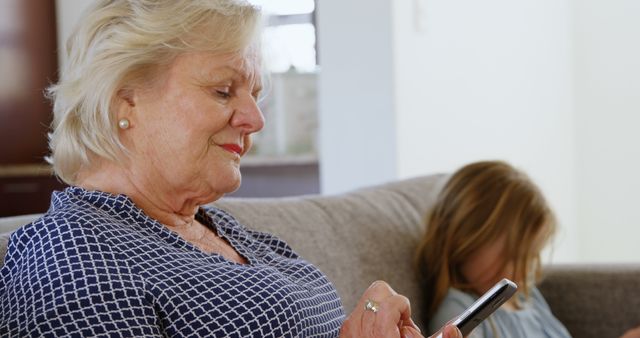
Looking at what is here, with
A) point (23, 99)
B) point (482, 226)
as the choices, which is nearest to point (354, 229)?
point (482, 226)

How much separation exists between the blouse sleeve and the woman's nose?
271 mm

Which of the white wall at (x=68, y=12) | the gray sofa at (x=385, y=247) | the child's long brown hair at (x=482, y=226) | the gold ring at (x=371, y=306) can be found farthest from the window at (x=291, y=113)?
the gold ring at (x=371, y=306)

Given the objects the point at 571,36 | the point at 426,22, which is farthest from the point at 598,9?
the point at 426,22

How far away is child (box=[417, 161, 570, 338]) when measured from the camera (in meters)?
2.04

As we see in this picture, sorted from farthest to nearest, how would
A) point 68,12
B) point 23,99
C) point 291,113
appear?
point 23,99 → point 68,12 → point 291,113

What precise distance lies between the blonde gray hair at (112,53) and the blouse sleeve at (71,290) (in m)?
0.16

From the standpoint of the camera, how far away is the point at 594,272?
2.29 metres

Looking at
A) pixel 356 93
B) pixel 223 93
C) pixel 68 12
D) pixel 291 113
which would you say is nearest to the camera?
pixel 223 93

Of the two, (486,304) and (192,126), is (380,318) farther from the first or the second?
(192,126)

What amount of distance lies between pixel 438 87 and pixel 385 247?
115cm

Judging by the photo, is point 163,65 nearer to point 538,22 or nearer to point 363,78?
point 363,78

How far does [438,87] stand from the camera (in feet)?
10.1

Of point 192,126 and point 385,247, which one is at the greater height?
point 192,126

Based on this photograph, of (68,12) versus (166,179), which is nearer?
(166,179)
